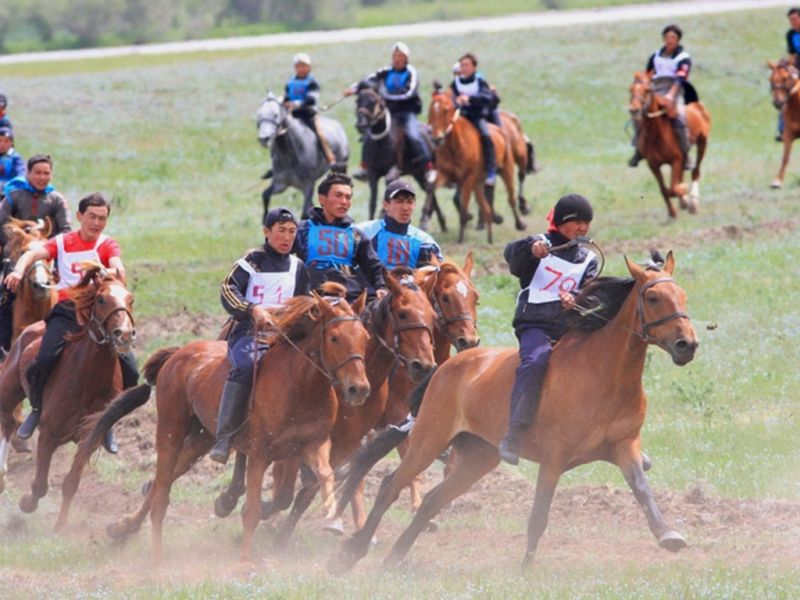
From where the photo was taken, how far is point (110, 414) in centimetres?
1360

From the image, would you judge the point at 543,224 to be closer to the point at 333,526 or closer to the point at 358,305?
the point at 358,305

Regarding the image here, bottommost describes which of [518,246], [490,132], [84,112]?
[84,112]

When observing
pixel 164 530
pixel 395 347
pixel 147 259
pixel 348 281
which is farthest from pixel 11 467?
pixel 147 259

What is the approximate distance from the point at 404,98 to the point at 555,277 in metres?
15.9

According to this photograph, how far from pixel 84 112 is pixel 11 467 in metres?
30.6

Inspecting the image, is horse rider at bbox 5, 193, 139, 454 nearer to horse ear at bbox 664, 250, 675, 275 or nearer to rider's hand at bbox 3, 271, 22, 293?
rider's hand at bbox 3, 271, 22, 293

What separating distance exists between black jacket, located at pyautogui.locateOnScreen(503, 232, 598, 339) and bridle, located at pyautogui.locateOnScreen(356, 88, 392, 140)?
15454 mm

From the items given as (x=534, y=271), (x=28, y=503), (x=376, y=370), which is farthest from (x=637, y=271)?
(x=28, y=503)

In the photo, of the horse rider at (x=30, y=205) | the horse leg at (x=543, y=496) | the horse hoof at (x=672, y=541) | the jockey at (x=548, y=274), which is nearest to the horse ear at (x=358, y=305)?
the jockey at (x=548, y=274)

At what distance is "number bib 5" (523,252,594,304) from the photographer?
446 inches

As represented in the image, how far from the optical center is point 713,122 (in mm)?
43938

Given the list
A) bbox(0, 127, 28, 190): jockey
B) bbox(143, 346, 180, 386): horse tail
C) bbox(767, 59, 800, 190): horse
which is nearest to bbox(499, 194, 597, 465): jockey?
bbox(143, 346, 180, 386): horse tail

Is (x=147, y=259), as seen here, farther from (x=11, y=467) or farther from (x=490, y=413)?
(x=490, y=413)

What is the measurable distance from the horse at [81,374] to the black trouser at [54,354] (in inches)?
2.8
